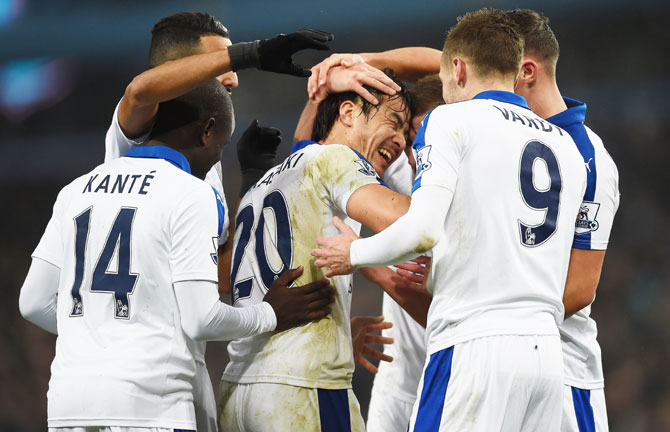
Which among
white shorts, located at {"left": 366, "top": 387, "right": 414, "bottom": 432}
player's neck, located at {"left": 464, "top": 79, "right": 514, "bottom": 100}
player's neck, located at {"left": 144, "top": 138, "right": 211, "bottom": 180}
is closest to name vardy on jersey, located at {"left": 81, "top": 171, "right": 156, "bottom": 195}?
player's neck, located at {"left": 144, "top": 138, "right": 211, "bottom": 180}

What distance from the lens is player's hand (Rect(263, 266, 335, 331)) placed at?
2.98m

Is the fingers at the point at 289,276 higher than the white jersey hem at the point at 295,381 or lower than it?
higher

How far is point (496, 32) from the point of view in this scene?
2.92 metres

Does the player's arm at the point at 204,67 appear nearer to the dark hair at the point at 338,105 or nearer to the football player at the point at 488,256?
the dark hair at the point at 338,105

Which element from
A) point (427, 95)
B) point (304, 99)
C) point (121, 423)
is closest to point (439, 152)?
point (427, 95)

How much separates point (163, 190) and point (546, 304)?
1439mm

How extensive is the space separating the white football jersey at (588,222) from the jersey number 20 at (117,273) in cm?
177

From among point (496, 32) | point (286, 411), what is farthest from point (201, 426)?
point (496, 32)

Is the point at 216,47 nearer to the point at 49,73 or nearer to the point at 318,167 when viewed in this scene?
the point at 318,167

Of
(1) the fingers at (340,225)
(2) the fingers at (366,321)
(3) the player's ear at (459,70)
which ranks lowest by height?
(2) the fingers at (366,321)

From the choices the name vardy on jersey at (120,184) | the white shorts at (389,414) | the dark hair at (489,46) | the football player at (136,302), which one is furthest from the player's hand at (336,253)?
the white shorts at (389,414)

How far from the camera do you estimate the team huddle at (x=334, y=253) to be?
2.65 metres

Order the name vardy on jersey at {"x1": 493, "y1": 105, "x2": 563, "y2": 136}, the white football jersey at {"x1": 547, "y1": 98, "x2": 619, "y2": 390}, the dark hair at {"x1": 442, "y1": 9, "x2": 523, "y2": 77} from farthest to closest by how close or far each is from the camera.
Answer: the white football jersey at {"x1": 547, "y1": 98, "x2": 619, "y2": 390}, the dark hair at {"x1": 442, "y1": 9, "x2": 523, "y2": 77}, the name vardy on jersey at {"x1": 493, "y1": 105, "x2": 563, "y2": 136}

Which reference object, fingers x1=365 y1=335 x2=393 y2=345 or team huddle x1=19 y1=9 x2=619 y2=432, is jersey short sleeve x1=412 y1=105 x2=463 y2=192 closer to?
team huddle x1=19 y1=9 x2=619 y2=432
